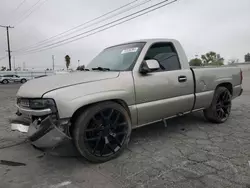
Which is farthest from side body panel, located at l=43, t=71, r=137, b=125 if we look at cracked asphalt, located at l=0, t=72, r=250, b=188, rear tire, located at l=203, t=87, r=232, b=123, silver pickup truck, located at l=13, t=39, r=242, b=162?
rear tire, located at l=203, t=87, r=232, b=123

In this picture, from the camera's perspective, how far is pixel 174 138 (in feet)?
13.1

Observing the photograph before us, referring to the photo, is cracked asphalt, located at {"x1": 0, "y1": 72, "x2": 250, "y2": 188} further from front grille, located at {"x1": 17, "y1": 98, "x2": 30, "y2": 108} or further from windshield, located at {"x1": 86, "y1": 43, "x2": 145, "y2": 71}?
windshield, located at {"x1": 86, "y1": 43, "x2": 145, "y2": 71}

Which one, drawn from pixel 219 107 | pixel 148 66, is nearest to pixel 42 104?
pixel 148 66

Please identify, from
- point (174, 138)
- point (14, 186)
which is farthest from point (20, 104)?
point (174, 138)

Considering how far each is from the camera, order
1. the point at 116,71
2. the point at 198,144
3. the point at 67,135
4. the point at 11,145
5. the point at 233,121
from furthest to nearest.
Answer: the point at 233,121 → the point at 11,145 → the point at 198,144 → the point at 116,71 → the point at 67,135

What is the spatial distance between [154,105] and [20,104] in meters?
2.03

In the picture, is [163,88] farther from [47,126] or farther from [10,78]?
[10,78]

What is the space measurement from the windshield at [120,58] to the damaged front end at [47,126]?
1285 millimetres

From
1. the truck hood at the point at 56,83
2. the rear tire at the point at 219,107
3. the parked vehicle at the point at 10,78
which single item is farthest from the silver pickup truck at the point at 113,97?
the parked vehicle at the point at 10,78

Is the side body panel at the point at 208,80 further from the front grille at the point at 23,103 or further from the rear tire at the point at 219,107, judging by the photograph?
Answer: the front grille at the point at 23,103

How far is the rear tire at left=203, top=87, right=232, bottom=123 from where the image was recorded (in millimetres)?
4699

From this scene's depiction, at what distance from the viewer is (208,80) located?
4.43 meters

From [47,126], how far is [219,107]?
3.79 metres

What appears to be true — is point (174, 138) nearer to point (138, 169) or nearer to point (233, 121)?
point (138, 169)
